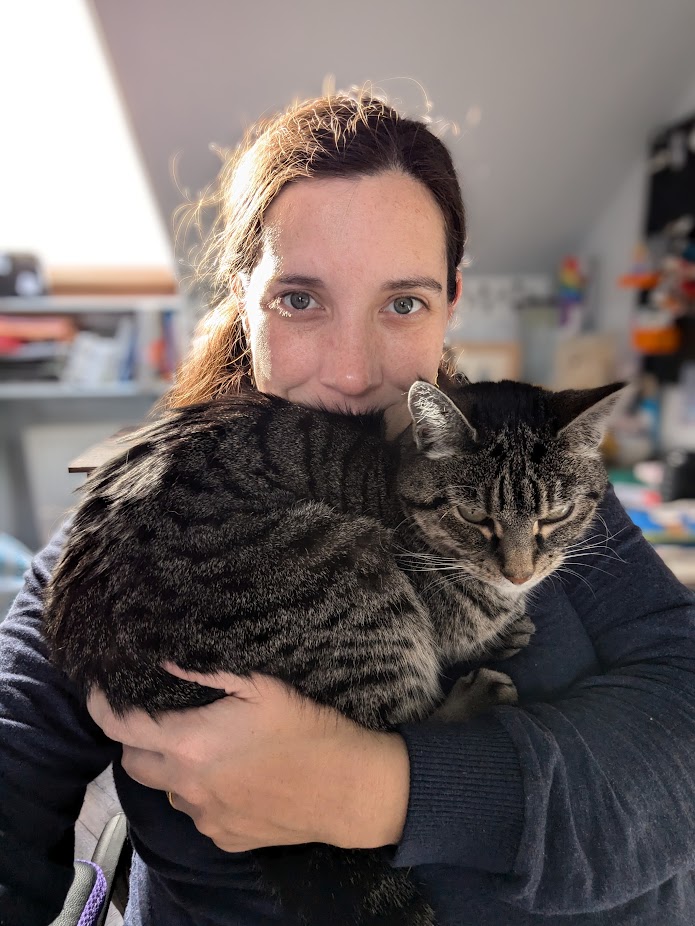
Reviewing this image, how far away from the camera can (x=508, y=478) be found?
0.85 m

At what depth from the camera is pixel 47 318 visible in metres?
3.19

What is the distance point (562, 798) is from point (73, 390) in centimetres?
310

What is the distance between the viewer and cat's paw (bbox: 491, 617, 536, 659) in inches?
33.9

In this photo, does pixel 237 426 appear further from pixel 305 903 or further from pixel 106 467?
pixel 305 903

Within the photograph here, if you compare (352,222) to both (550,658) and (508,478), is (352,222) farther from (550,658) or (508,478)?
(550,658)

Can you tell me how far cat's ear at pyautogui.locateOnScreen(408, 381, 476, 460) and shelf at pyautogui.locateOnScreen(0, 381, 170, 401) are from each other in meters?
2.47

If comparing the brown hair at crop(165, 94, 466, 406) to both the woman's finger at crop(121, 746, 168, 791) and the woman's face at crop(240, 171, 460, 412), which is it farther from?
the woman's finger at crop(121, 746, 168, 791)

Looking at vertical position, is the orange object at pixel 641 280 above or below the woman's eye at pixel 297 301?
below

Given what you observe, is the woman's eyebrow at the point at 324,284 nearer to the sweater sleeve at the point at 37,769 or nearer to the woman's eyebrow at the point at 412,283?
the woman's eyebrow at the point at 412,283

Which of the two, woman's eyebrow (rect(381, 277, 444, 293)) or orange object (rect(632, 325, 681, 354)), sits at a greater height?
woman's eyebrow (rect(381, 277, 444, 293))

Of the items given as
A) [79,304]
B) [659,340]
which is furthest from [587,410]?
[79,304]

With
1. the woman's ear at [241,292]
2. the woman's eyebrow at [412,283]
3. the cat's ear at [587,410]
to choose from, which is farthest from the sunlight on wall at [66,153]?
the cat's ear at [587,410]

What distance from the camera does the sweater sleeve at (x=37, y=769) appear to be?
2.47 feet

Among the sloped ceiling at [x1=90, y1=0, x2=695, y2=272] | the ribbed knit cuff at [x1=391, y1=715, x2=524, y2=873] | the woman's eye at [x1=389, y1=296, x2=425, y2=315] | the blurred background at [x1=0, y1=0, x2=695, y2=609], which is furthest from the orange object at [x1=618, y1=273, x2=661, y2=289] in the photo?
the ribbed knit cuff at [x1=391, y1=715, x2=524, y2=873]
